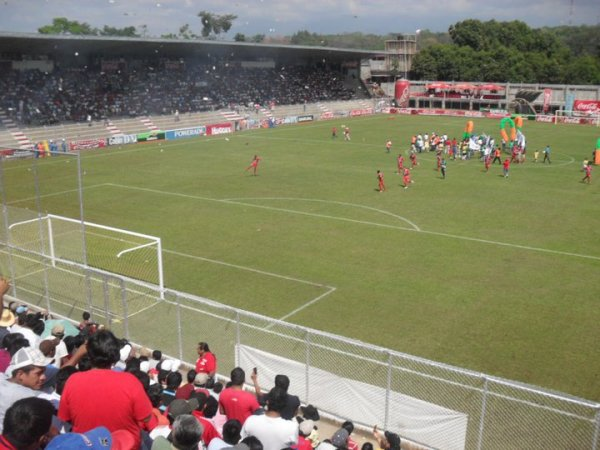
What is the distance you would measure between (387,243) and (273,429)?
1497 cm

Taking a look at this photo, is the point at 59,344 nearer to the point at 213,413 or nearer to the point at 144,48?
the point at 213,413

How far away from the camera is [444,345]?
42.4ft

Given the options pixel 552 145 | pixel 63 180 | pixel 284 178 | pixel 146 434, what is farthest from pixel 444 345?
pixel 552 145

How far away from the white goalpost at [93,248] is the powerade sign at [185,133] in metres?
35.6

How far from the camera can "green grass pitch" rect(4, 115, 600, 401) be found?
44.3 feet

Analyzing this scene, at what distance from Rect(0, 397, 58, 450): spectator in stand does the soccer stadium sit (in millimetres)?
58

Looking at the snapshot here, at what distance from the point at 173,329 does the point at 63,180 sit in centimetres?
2490

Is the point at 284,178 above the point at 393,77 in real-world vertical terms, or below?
below

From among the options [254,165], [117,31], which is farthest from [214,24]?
[254,165]

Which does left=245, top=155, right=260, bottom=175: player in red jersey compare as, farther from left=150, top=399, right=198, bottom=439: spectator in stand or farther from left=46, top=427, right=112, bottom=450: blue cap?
left=46, top=427, right=112, bottom=450: blue cap

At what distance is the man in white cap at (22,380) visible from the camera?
4879 mm

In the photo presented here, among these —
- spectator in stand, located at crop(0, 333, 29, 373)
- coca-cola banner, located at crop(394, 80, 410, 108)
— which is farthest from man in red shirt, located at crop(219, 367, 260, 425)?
coca-cola banner, located at crop(394, 80, 410, 108)

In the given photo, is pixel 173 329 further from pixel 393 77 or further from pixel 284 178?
pixel 393 77

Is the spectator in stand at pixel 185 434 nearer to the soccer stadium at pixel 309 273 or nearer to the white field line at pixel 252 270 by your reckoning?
the soccer stadium at pixel 309 273
